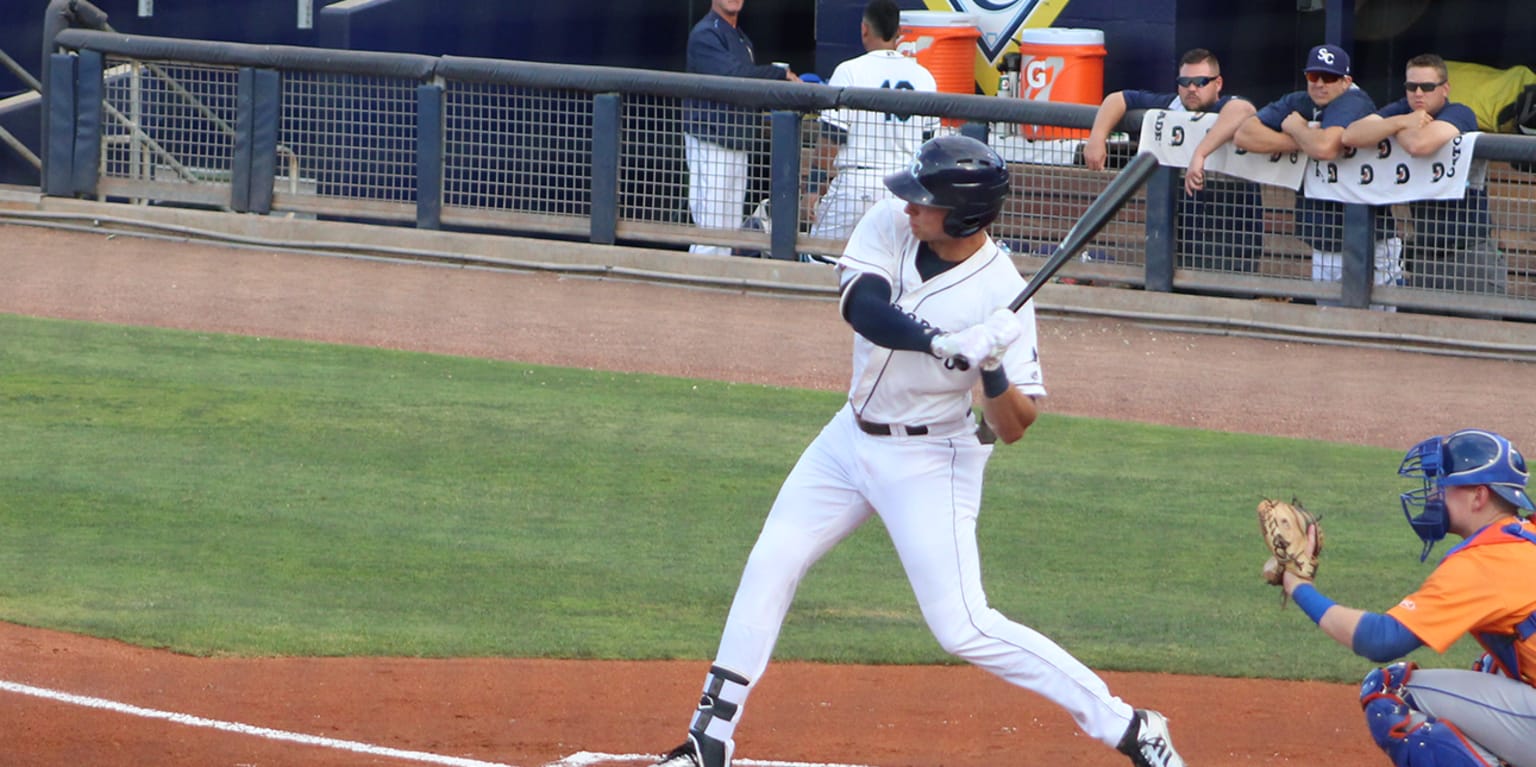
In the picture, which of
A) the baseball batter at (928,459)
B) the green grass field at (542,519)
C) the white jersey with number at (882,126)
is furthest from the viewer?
the white jersey with number at (882,126)

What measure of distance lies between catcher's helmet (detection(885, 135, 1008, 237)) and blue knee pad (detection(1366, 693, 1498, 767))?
1.35m

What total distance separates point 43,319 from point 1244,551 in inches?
256

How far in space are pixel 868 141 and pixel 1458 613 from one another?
764cm

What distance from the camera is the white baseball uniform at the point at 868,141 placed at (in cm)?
1117

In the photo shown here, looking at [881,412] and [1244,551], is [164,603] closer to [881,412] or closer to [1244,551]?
[881,412]

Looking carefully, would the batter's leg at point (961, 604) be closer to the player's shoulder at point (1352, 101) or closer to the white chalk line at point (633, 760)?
the white chalk line at point (633, 760)

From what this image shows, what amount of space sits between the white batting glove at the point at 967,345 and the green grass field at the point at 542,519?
6.65ft

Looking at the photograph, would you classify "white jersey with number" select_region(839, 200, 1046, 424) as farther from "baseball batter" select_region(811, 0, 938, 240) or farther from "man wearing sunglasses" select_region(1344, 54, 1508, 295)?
"baseball batter" select_region(811, 0, 938, 240)

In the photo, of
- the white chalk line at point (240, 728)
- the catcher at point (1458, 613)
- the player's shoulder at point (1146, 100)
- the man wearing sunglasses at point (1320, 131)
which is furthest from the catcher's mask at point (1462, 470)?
the player's shoulder at point (1146, 100)

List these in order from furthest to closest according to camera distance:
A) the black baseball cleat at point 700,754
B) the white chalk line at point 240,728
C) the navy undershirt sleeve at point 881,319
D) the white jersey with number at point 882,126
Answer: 1. the white jersey with number at point 882,126
2. the white chalk line at point 240,728
3. the black baseball cleat at point 700,754
4. the navy undershirt sleeve at point 881,319

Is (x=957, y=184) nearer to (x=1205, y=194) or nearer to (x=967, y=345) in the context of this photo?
(x=967, y=345)

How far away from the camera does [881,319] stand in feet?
14.0

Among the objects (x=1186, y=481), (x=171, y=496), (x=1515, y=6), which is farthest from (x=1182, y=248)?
(x=171, y=496)

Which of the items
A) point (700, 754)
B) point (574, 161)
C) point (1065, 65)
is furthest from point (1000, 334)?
point (1065, 65)
